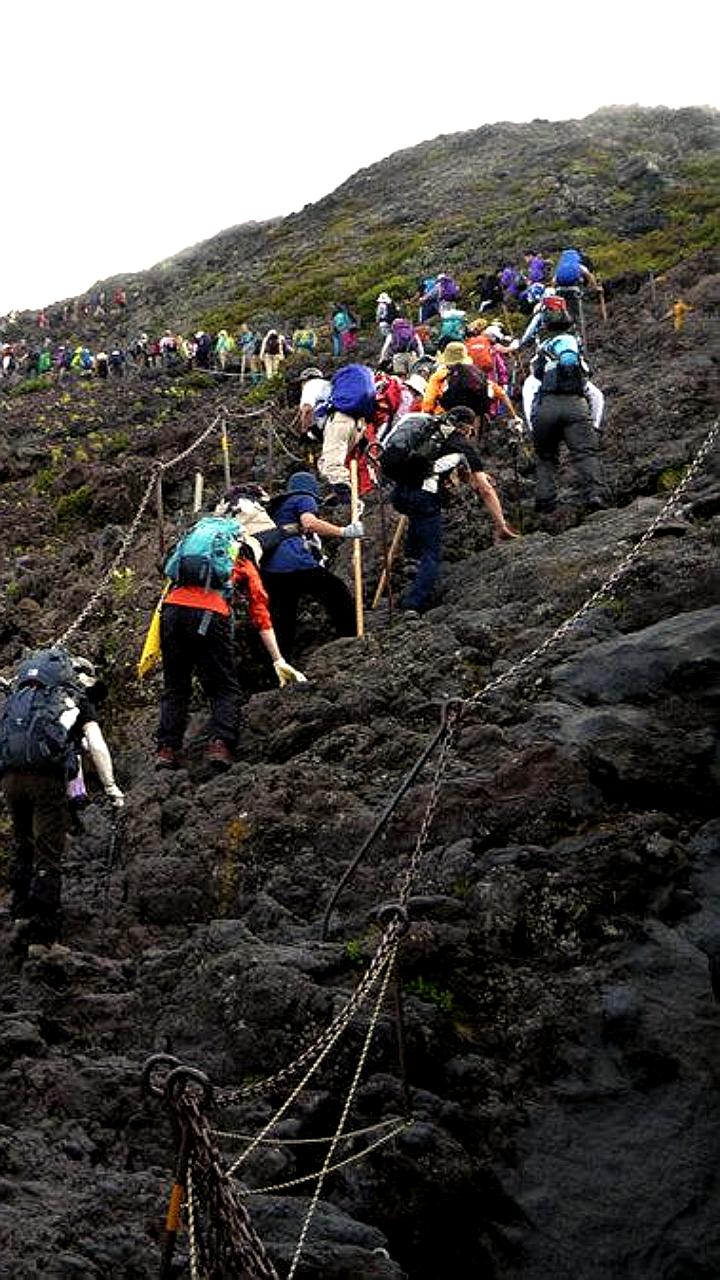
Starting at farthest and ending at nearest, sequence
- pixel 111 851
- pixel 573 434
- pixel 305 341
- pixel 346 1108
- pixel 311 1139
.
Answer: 1. pixel 305 341
2. pixel 573 434
3. pixel 111 851
4. pixel 311 1139
5. pixel 346 1108

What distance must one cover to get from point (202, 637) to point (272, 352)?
2324 centimetres

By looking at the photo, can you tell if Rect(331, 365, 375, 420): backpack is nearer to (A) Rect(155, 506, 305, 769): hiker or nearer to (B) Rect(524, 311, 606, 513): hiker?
(B) Rect(524, 311, 606, 513): hiker

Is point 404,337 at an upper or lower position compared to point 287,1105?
upper

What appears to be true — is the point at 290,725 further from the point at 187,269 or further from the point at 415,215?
the point at 187,269

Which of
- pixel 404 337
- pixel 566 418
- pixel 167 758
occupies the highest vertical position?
pixel 404 337

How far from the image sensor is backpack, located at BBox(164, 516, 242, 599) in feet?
28.6

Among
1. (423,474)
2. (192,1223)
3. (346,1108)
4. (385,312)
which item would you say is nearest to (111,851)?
(346,1108)

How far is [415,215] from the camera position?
54.2 metres

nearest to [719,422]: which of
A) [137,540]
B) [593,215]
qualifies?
[137,540]

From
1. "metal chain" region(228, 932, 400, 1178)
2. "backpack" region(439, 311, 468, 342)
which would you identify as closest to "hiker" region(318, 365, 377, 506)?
"backpack" region(439, 311, 468, 342)

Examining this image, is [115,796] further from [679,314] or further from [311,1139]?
[679,314]

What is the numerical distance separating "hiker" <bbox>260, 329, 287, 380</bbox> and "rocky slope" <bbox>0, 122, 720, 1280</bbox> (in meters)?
21.1

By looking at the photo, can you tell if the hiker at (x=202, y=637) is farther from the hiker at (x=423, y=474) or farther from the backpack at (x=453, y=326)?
the backpack at (x=453, y=326)

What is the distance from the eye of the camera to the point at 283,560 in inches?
390
